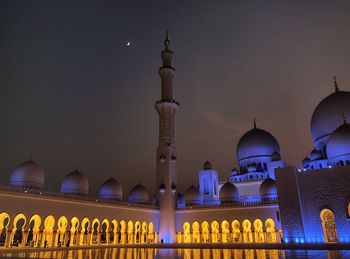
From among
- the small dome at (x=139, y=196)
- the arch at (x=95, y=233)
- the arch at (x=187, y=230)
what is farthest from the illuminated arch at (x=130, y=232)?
the arch at (x=187, y=230)

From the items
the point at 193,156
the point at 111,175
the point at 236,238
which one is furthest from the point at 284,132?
the point at 111,175

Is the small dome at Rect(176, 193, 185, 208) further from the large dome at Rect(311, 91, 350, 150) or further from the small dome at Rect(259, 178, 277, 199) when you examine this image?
the large dome at Rect(311, 91, 350, 150)

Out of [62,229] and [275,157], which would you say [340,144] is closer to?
[275,157]

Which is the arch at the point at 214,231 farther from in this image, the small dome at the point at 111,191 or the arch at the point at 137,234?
the small dome at the point at 111,191

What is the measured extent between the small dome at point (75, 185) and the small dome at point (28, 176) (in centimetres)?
146

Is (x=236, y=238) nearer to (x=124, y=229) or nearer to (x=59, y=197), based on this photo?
(x=124, y=229)

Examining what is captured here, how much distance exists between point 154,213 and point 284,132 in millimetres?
11729

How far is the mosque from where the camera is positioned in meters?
13.8

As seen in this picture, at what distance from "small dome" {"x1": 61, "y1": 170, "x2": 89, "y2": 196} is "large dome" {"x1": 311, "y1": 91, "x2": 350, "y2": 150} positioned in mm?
14594

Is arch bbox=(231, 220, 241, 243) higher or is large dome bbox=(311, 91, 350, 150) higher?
large dome bbox=(311, 91, 350, 150)

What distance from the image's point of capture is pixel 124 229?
18969mm

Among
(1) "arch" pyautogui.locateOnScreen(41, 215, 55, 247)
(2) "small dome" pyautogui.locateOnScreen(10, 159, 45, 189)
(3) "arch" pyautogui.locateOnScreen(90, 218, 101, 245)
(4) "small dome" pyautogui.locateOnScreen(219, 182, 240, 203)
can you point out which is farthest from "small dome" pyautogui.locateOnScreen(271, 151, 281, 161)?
(2) "small dome" pyautogui.locateOnScreen(10, 159, 45, 189)

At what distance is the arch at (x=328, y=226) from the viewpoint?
13.5m

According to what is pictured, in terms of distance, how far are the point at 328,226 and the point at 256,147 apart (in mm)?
9804
